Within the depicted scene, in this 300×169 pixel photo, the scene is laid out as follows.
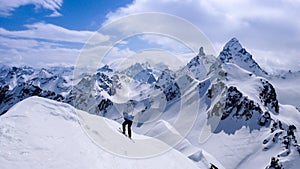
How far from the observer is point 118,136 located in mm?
22547

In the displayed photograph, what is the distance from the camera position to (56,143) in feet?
54.8

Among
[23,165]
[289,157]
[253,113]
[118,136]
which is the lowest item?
[23,165]

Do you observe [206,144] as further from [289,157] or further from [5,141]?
[5,141]

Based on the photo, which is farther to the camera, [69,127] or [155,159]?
[155,159]

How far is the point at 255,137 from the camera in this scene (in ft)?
484

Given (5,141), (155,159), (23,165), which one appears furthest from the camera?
(155,159)

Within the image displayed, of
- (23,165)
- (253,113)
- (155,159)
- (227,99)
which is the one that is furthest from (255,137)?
(23,165)

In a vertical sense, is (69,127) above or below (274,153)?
below

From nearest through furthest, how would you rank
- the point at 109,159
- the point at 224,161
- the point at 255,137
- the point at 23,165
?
the point at 23,165 → the point at 109,159 → the point at 224,161 → the point at 255,137

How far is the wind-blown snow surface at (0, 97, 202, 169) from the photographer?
48.2 ft

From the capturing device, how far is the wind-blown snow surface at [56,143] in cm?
1470

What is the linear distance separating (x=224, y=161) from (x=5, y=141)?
125 meters

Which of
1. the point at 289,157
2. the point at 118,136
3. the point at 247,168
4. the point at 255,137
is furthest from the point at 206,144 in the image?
the point at 118,136

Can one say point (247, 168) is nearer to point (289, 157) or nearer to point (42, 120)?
point (289, 157)
